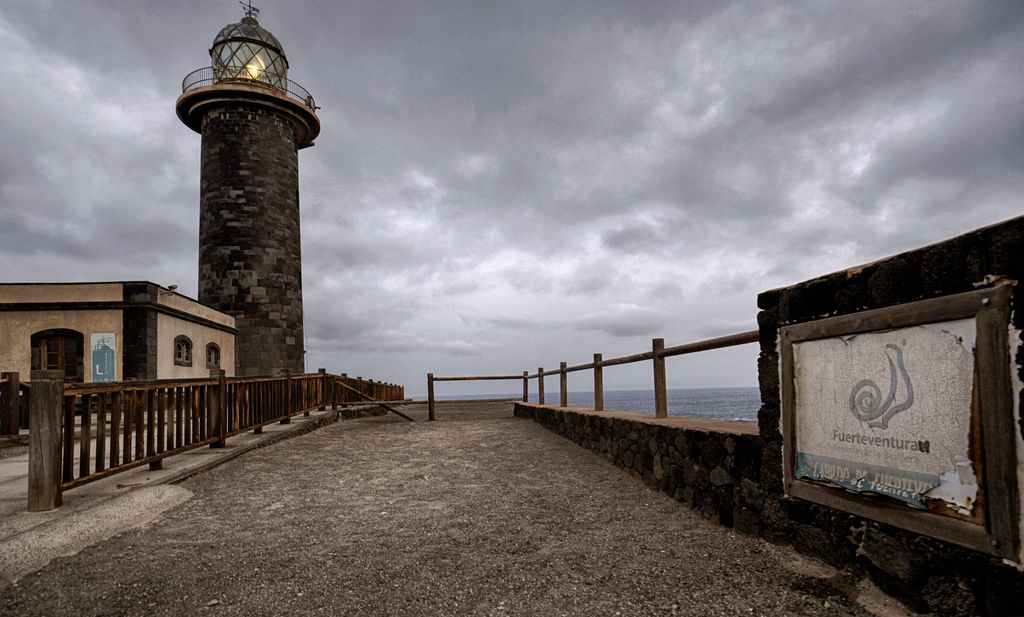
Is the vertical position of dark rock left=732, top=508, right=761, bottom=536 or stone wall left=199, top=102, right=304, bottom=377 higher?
stone wall left=199, top=102, right=304, bottom=377

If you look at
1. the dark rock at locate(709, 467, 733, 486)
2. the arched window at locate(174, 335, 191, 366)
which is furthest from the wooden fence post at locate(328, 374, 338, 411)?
the dark rock at locate(709, 467, 733, 486)

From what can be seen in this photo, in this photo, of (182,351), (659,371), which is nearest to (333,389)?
(182,351)

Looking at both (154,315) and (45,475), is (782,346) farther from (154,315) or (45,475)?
(154,315)

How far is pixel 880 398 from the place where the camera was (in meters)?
2.52

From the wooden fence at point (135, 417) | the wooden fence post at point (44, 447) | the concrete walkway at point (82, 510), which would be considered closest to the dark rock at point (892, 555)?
the concrete walkway at point (82, 510)

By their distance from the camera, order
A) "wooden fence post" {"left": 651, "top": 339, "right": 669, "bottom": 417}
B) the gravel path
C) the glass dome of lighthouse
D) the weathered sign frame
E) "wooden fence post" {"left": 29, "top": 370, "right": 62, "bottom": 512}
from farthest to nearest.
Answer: the glass dome of lighthouse < "wooden fence post" {"left": 651, "top": 339, "right": 669, "bottom": 417} < "wooden fence post" {"left": 29, "top": 370, "right": 62, "bottom": 512} < the gravel path < the weathered sign frame

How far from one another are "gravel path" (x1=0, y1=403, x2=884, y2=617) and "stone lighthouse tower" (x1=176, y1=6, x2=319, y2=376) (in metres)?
16.4

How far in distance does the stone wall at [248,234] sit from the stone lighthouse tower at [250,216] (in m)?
0.04

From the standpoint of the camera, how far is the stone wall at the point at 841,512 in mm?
2014

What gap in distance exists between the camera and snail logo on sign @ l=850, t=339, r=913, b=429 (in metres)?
2.39

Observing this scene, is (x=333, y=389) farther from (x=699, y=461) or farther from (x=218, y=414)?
(x=699, y=461)

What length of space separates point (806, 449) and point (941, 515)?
79 centimetres

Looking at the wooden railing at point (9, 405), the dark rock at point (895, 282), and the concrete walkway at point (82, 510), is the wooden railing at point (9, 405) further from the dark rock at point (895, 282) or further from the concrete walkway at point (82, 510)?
the dark rock at point (895, 282)

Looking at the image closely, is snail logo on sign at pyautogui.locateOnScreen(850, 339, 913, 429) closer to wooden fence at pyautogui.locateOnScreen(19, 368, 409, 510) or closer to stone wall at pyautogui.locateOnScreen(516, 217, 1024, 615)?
stone wall at pyautogui.locateOnScreen(516, 217, 1024, 615)
